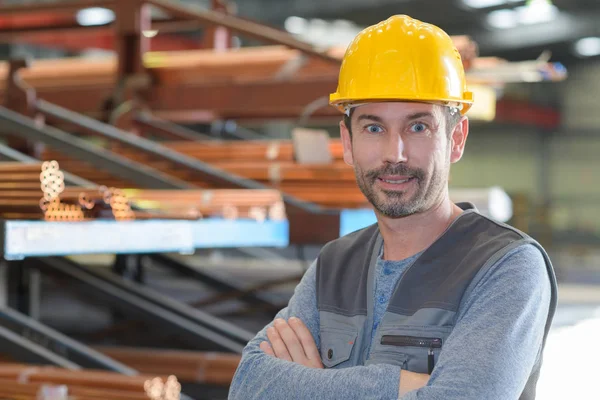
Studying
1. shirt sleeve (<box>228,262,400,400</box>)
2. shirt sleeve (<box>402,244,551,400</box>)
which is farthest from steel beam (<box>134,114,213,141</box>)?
shirt sleeve (<box>402,244,551,400</box>)

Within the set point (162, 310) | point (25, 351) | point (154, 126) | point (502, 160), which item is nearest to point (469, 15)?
point (502, 160)

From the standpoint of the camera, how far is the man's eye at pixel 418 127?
6.18 ft

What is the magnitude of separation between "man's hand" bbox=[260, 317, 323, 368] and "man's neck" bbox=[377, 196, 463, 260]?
0.29 m

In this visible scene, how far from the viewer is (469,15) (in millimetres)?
16797

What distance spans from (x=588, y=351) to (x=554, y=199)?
17725 millimetres

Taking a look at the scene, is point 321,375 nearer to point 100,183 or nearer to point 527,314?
point 527,314

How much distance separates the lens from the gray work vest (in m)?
1.79

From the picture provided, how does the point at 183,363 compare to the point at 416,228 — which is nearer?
the point at 416,228

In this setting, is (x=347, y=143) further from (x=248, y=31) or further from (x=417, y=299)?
(x=248, y=31)

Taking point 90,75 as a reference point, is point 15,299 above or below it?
below

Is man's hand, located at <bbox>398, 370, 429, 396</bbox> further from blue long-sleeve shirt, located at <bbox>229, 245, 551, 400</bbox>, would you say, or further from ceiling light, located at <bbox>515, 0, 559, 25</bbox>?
ceiling light, located at <bbox>515, 0, 559, 25</bbox>

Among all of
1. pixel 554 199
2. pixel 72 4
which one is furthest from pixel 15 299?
pixel 554 199

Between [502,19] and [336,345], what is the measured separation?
16.3 meters

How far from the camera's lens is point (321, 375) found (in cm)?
185
